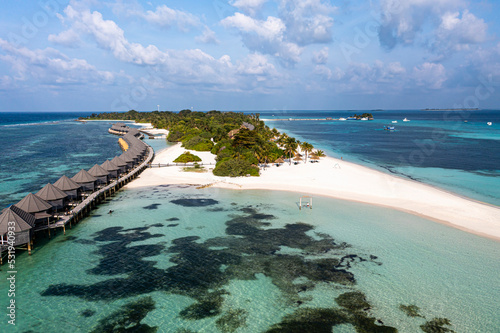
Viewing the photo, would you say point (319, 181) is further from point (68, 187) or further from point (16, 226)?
point (16, 226)

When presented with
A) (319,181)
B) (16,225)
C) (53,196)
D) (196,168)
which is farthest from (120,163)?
(319,181)

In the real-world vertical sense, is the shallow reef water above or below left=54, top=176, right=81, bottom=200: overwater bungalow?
below

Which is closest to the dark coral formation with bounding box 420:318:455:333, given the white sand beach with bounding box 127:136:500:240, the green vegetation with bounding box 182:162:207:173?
the white sand beach with bounding box 127:136:500:240

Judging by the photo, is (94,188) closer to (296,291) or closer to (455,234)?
(296,291)

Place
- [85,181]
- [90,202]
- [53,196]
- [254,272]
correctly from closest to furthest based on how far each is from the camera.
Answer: [254,272] < [53,196] < [90,202] < [85,181]

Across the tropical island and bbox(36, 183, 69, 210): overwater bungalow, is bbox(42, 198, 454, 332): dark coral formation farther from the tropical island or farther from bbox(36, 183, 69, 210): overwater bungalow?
the tropical island

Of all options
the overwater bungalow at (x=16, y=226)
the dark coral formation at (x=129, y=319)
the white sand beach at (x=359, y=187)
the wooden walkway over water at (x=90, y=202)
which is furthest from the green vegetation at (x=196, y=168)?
the dark coral formation at (x=129, y=319)
